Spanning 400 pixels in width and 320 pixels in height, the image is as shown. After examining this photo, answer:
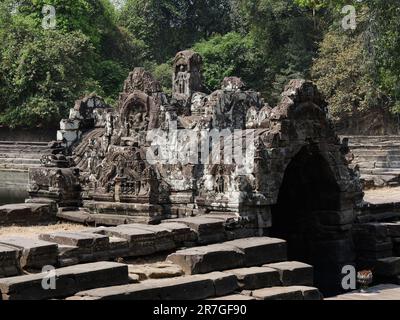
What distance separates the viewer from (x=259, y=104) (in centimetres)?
1395

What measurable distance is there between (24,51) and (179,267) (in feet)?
85.1

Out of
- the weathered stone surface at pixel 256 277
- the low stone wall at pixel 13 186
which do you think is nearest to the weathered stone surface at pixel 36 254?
the weathered stone surface at pixel 256 277

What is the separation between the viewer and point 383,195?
1416 cm

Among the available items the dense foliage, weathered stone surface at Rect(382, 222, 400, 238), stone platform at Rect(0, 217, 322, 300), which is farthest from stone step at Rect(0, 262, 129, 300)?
the dense foliage

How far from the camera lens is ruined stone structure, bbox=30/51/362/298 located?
9633 millimetres

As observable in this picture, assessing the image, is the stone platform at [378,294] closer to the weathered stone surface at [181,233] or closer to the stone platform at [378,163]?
the weathered stone surface at [181,233]

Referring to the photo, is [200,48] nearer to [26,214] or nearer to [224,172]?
[26,214]

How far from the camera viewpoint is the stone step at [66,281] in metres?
6.34

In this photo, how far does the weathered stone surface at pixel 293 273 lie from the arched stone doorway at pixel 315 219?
225 cm

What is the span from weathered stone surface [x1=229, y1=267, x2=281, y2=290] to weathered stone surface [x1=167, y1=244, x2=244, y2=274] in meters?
0.17

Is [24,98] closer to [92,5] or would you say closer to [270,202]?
[92,5]

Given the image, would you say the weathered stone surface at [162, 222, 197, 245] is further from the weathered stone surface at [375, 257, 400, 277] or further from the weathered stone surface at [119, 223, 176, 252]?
the weathered stone surface at [375, 257, 400, 277]

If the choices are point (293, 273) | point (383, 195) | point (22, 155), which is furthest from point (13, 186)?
point (293, 273)
